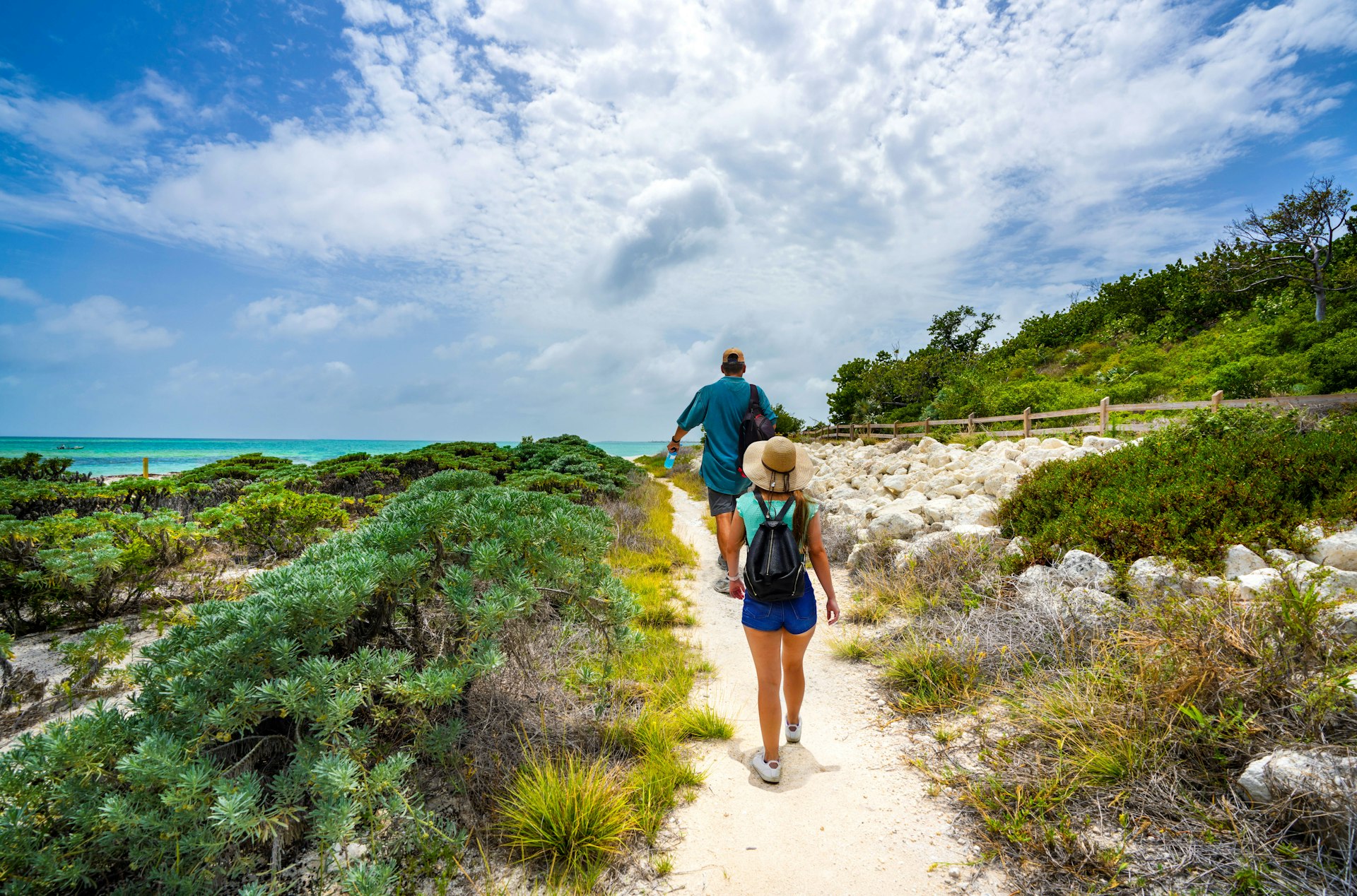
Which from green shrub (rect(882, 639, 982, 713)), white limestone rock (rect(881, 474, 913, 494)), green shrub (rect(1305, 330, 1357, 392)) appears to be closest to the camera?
green shrub (rect(882, 639, 982, 713))

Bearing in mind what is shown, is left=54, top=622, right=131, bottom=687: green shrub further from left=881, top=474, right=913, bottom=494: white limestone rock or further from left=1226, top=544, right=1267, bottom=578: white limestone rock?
left=881, top=474, right=913, bottom=494: white limestone rock

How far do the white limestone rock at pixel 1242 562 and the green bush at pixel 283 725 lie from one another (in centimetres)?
434

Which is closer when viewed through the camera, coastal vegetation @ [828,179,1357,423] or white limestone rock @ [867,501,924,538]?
white limestone rock @ [867,501,924,538]

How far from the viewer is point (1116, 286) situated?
3747 cm

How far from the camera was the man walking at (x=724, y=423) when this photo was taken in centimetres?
544

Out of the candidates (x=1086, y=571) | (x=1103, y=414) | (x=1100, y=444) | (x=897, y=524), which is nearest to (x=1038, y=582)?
(x=1086, y=571)

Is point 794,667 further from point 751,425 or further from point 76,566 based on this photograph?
point 76,566

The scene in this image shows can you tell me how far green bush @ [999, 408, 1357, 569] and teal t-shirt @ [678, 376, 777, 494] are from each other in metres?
2.69

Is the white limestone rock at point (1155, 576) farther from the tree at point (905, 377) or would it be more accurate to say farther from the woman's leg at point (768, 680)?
the tree at point (905, 377)

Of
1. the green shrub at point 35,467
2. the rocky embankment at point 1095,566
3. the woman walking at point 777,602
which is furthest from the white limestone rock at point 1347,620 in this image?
the green shrub at point 35,467

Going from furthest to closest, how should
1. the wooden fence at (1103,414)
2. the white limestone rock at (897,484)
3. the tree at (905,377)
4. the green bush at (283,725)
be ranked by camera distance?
the tree at (905,377) < the wooden fence at (1103,414) < the white limestone rock at (897,484) < the green bush at (283,725)

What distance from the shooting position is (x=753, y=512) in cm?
288

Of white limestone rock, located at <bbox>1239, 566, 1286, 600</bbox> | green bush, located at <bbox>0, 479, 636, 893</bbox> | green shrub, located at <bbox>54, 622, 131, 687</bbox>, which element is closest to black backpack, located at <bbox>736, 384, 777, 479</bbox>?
green bush, located at <bbox>0, 479, 636, 893</bbox>

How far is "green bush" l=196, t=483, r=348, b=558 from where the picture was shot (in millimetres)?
6103
